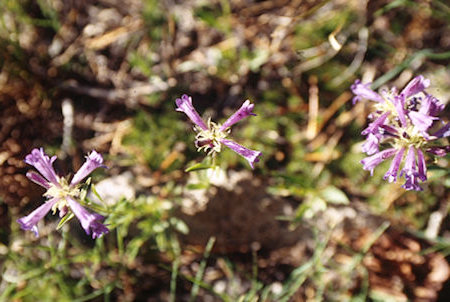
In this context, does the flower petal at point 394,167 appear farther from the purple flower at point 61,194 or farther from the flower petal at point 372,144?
the purple flower at point 61,194

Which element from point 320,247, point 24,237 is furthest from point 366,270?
point 24,237

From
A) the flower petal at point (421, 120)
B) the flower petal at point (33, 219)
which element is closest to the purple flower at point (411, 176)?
the flower petal at point (421, 120)

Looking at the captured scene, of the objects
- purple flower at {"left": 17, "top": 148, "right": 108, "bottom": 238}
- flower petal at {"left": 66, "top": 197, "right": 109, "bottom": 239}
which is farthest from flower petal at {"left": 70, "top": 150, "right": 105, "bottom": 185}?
flower petal at {"left": 66, "top": 197, "right": 109, "bottom": 239}

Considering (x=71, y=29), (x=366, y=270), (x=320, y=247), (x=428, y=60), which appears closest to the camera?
(x=320, y=247)

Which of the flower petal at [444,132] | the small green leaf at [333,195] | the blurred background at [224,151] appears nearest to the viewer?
the flower petal at [444,132]

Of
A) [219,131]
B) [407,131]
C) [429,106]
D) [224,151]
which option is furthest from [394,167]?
[224,151]

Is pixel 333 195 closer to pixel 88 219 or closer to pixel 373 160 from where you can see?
pixel 373 160

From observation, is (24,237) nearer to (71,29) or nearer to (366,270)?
(71,29)
